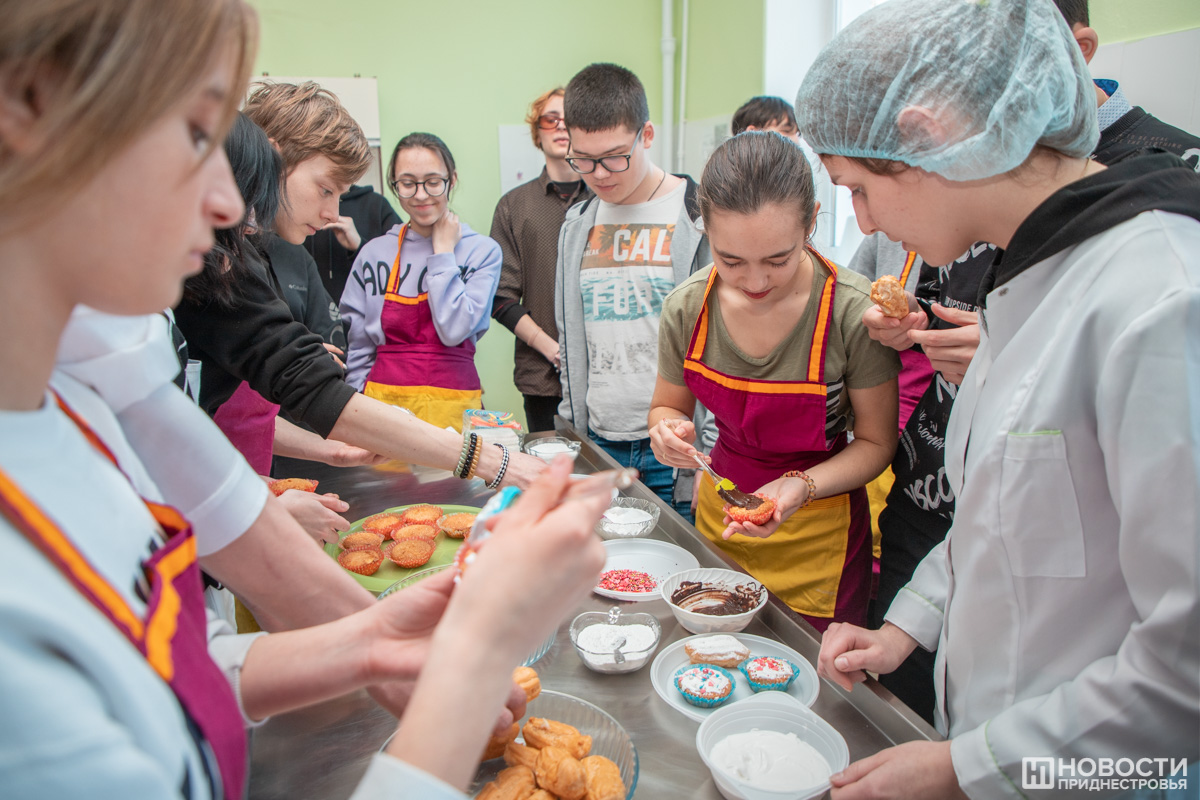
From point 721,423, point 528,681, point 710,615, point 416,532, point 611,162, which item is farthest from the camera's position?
point 611,162

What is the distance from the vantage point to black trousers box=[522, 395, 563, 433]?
3969mm

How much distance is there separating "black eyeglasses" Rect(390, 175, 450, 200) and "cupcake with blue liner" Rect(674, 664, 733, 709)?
2747 millimetres

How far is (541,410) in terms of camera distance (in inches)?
158

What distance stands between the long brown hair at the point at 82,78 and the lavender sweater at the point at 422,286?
270cm

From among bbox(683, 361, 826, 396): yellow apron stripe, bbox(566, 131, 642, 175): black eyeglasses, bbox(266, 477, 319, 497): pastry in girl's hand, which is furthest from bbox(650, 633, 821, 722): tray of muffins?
bbox(566, 131, 642, 175): black eyeglasses

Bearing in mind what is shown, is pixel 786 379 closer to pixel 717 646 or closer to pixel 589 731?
pixel 717 646

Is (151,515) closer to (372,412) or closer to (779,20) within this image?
(372,412)

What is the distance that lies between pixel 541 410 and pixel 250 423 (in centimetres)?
208

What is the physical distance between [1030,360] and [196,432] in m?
1.19

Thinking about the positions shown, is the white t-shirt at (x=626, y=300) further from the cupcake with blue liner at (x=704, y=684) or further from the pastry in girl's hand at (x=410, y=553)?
the cupcake with blue liner at (x=704, y=684)

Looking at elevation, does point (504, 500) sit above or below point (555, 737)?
above

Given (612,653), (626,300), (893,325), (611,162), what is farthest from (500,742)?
(611,162)

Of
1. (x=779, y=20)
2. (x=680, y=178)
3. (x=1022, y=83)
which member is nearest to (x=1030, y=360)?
(x=1022, y=83)

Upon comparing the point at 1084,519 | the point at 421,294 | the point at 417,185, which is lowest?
the point at 421,294
